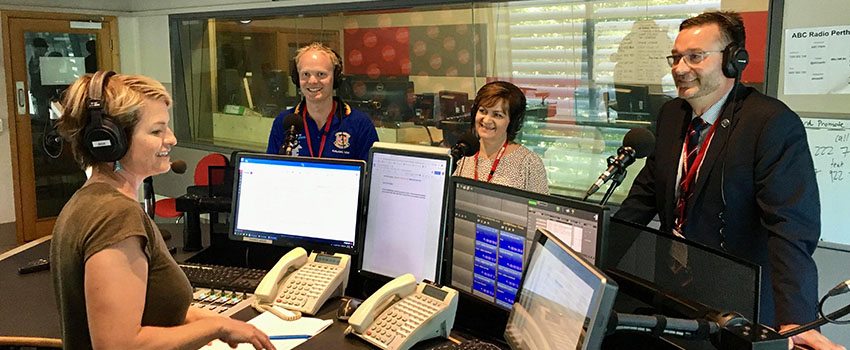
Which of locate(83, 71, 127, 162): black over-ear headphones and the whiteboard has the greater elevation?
locate(83, 71, 127, 162): black over-ear headphones

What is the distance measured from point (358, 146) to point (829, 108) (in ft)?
7.02

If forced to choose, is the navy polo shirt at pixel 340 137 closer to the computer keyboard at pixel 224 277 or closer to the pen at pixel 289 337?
the computer keyboard at pixel 224 277

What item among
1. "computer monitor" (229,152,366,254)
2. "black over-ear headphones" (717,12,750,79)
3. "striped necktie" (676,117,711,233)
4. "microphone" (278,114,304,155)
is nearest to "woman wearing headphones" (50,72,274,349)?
"computer monitor" (229,152,366,254)

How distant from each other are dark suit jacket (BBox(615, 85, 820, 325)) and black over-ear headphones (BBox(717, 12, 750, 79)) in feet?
0.31

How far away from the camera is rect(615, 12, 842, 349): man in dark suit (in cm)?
180

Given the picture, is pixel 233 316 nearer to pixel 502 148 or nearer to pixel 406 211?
pixel 406 211

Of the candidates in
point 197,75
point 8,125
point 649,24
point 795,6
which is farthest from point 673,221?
point 8,125

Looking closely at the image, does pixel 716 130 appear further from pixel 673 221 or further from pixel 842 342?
pixel 842 342

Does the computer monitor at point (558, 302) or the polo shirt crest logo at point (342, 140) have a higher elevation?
the polo shirt crest logo at point (342, 140)

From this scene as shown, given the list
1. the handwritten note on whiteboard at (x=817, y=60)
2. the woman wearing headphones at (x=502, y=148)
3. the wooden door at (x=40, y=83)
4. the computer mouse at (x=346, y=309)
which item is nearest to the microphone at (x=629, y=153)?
the computer mouse at (x=346, y=309)

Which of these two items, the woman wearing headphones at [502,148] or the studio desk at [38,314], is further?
the woman wearing headphones at [502,148]

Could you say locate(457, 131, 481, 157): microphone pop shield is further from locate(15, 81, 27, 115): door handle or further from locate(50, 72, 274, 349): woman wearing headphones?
locate(15, 81, 27, 115): door handle

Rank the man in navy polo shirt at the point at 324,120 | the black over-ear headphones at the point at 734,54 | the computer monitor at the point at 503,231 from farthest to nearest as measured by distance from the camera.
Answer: the man in navy polo shirt at the point at 324,120 → the black over-ear headphones at the point at 734,54 → the computer monitor at the point at 503,231

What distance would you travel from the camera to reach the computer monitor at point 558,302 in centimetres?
104
